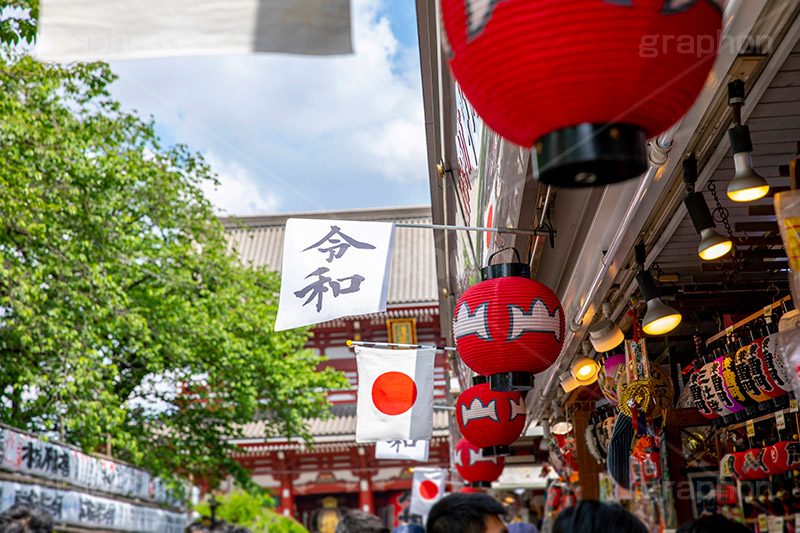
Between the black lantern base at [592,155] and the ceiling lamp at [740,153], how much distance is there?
146 cm

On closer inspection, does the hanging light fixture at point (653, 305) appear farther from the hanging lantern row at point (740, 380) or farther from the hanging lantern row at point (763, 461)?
the hanging lantern row at point (763, 461)

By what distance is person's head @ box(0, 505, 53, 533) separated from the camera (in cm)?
386

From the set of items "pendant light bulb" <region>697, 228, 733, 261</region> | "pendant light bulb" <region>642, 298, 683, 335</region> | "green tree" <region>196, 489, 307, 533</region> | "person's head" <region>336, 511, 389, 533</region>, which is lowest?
"green tree" <region>196, 489, 307, 533</region>

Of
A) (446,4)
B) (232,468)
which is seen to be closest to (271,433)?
(232,468)

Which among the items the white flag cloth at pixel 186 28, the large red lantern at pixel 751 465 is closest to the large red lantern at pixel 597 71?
the white flag cloth at pixel 186 28

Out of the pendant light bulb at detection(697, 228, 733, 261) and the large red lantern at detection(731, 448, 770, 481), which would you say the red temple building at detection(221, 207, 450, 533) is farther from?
the pendant light bulb at detection(697, 228, 733, 261)

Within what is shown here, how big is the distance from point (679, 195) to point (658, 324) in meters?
1.12

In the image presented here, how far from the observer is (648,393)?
531 cm

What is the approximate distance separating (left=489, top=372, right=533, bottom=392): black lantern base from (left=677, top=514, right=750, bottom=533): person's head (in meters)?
1.43

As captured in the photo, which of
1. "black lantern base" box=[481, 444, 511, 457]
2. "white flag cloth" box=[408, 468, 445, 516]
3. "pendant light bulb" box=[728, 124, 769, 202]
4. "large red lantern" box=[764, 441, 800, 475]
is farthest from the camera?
"white flag cloth" box=[408, 468, 445, 516]

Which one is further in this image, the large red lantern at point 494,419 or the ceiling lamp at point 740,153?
the large red lantern at point 494,419

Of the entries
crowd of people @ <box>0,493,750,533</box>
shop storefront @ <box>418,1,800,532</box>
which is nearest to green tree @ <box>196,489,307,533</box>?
shop storefront @ <box>418,1,800,532</box>

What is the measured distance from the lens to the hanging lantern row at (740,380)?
426cm

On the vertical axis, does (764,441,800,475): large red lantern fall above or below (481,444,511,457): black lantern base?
below
